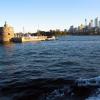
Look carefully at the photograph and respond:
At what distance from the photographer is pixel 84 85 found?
17.5 metres

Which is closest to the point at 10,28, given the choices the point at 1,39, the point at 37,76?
the point at 1,39

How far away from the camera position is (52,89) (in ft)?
56.8

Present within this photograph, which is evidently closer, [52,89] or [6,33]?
[52,89]

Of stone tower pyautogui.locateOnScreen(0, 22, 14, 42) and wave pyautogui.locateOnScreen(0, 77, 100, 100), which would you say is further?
stone tower pyautogui.locateOnScreen(0, 22, 14, 42)

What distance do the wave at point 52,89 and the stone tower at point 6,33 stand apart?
273 feet

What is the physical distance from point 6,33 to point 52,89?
8709 centimetres

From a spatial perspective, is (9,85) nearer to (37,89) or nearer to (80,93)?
(37,89)

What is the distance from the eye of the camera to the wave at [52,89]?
50.7 feet

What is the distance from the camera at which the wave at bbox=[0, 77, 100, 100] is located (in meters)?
15.4

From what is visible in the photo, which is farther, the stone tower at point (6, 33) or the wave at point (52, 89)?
the stone tower at point (6, 33)

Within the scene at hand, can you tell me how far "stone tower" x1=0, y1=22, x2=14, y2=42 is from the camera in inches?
4011

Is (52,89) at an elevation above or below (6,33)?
below

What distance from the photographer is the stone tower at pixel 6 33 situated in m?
102

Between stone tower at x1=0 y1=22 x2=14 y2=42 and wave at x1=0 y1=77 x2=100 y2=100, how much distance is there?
83.1m
